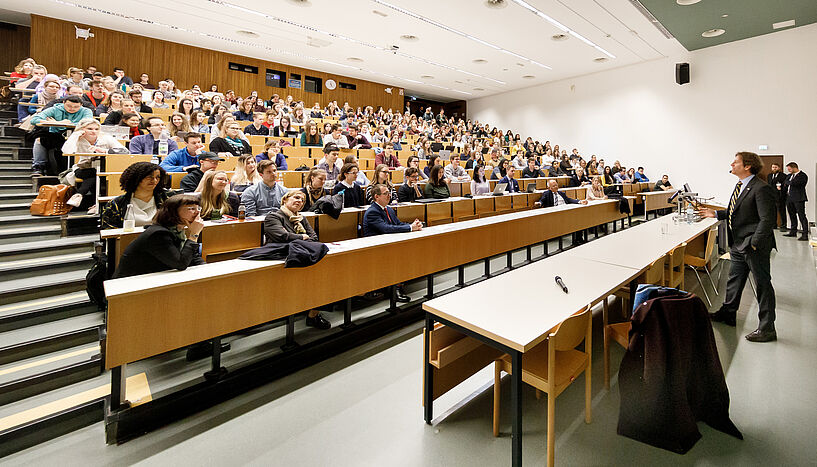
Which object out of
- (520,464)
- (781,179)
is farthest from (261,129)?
(781,179)

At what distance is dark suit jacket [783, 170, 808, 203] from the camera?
697cm

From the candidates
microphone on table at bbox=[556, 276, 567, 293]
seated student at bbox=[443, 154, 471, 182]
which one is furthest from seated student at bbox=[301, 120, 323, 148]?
microphone on table at bbox=[556, 276, 567, 293]

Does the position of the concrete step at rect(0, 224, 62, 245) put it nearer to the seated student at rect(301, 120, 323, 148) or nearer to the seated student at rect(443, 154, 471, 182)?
the seated student at rect(301, 120, 323, 148)

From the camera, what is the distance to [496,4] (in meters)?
7.09

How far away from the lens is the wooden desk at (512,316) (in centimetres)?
157

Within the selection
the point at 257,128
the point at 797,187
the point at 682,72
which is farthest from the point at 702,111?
the point at 257,128

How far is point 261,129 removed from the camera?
6.89 m

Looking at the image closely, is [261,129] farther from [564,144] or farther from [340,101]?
[564,144]

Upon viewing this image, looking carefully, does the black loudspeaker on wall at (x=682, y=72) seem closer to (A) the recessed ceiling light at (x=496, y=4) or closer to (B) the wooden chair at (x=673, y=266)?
(A) the recessed ceiling light at (x=496, y=4)

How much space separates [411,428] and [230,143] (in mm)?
4395

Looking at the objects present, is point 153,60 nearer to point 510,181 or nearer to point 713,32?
point 510,181

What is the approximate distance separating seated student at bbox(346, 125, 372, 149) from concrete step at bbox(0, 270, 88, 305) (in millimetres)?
5242

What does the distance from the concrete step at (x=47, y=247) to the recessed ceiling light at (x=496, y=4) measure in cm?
724

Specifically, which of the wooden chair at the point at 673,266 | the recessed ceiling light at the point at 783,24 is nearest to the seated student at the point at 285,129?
the wooden chair at the point at 673,266
